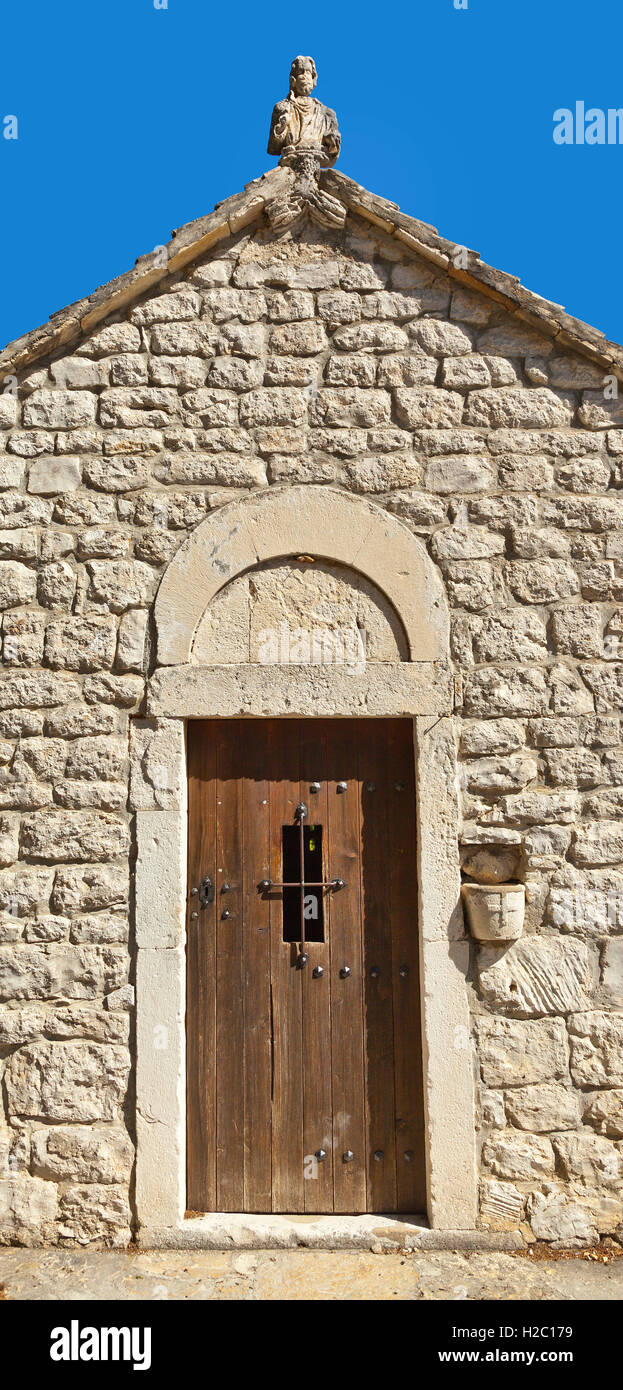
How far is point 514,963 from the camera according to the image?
143 inches

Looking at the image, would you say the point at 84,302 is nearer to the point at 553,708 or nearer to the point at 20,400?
the point at 20,400

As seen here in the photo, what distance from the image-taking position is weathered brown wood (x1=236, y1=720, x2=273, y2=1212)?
3.72m

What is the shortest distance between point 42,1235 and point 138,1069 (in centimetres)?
76

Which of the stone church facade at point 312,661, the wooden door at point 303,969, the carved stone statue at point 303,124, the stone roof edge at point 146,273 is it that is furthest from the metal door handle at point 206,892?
the carved stone statue at point 303,124

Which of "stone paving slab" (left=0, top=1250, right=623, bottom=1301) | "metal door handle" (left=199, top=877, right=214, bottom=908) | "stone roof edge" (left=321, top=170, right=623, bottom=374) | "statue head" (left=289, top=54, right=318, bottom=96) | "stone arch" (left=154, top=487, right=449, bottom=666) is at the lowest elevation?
"stone paving slab" (left=0, top=1250, right=623, bottom=1301)

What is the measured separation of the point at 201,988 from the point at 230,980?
0.42ft

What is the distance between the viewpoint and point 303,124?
417 cm

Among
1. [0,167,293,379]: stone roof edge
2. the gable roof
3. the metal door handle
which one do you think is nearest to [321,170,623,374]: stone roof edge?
the gable roof

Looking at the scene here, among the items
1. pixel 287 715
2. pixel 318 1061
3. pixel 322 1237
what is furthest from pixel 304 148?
pixel 322 1237

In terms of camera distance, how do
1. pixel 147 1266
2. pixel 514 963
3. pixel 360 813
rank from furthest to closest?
pixel 360 813, pixel 514 963, pixel 147 1266

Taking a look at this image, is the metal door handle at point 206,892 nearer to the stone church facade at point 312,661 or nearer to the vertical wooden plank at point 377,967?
the stone church facade at point 312,661

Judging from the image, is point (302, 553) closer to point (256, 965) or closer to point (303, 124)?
point (256, 965)

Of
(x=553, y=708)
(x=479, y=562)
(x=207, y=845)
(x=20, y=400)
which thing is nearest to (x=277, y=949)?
(x=207, y=845)

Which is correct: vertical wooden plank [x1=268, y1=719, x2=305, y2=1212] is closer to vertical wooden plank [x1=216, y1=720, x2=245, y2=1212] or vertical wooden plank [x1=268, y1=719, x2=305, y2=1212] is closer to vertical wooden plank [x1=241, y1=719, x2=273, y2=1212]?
vertical wooden plank [x1=241, y1=719, x2=273, y2=1212]
